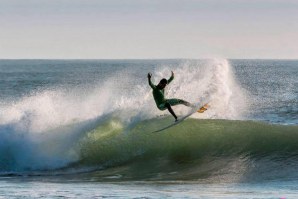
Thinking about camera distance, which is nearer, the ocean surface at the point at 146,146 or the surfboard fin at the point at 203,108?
the ocean surface at the point at 146,146

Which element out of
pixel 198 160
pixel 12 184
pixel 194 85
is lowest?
pixel 12 184

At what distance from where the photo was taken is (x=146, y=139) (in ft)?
71.8

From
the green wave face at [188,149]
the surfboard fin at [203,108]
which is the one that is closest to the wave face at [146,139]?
the green wave face at [188,149]

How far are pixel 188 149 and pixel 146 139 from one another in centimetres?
123

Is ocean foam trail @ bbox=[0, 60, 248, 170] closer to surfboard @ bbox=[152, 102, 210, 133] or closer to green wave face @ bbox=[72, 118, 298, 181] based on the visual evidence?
green wave face @ bbox=[72, 118, 298, 181]

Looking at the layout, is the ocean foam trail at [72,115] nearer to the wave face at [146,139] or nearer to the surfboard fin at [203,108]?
the wave face at [146,139]

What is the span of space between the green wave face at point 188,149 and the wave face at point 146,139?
0.08ft

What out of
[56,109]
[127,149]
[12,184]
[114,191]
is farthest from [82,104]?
[114,191]

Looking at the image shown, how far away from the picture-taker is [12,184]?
1748cm

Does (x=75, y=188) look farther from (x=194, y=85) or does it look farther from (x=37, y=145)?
(x=194, y=85)

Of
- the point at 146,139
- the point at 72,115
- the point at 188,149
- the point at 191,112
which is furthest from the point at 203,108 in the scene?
the point at 72,115

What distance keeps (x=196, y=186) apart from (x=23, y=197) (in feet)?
13.2

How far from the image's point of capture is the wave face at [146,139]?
2008 centimetres

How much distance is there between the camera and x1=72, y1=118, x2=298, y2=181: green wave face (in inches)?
766
